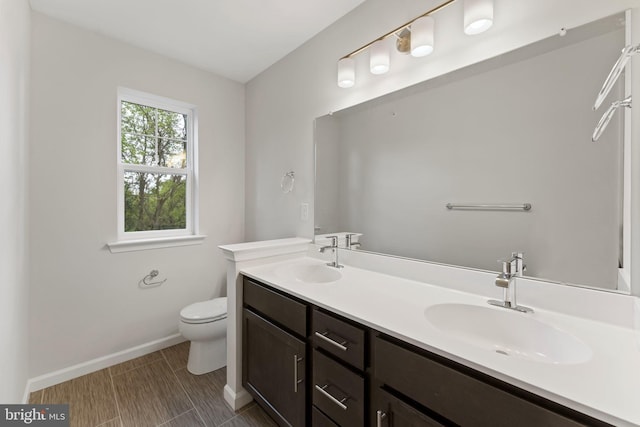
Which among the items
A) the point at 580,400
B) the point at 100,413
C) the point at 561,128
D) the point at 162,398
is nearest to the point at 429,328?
the point at 580,400

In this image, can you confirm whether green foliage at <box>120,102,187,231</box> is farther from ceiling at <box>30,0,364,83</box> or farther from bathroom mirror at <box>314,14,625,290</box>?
bathroom mirror at <box>314,14,625,290</box>

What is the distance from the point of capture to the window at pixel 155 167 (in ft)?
7.36

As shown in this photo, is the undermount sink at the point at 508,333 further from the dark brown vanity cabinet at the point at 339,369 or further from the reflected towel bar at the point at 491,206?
the reflected towel bar at the point at 491,206

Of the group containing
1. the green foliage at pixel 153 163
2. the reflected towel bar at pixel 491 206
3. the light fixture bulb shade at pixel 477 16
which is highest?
the light fixture bulb shade at pixel 477 16

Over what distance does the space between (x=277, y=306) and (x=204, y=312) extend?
38.2 inches

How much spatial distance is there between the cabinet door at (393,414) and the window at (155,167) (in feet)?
7.27

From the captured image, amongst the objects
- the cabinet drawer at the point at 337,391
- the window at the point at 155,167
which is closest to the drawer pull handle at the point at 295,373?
the cabinet drawer at the point at 337,391

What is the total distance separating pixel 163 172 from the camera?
245cm

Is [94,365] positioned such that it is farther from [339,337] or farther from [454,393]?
[454,393]

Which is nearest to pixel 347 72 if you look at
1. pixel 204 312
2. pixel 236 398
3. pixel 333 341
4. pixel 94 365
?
pixel 333 341

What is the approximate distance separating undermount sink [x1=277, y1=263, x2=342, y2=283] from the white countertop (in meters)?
0.23

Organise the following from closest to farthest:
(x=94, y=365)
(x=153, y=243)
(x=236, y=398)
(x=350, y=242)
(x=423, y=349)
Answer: (x=423, y=349)
(x=236, y=398)
(x=350, y=242)
(x=94, y=365)
(x=153, y=243)

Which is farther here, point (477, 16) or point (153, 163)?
point (153, 163)

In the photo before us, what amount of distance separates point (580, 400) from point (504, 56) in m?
1.24
